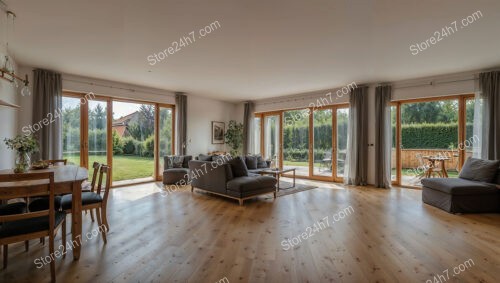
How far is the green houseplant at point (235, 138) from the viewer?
8.47 meters

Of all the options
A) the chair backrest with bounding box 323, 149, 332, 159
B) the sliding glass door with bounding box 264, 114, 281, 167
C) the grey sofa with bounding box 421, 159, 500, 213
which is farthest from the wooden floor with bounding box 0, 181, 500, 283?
the sliding glass door with bounding box 264, 114, 281, 167

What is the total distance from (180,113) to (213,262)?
5398mm

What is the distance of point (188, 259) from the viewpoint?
7.85 feet

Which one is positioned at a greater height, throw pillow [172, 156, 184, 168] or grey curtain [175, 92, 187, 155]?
grey curtain [175, 92, 187, 155]

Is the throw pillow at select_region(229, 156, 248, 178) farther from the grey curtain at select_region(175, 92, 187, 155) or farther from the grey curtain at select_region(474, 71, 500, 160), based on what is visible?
the grey curtain at select_region(474, 71, 500, 160)

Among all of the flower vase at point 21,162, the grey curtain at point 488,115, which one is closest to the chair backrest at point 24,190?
the flower vase at point 21,162

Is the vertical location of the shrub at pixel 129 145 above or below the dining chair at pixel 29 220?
above

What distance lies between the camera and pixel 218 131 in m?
8.53

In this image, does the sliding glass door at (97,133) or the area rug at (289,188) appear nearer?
the area rug at (289,188)

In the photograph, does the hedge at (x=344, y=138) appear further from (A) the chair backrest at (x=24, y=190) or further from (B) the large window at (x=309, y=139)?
(A) the chair backrest at (x=24, y=190)

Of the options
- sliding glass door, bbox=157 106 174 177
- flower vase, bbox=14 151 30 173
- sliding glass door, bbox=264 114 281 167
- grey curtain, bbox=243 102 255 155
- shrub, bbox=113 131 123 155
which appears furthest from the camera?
grey curtain, bbox=243 102 255 155

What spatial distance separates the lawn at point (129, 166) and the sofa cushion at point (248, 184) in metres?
3.33

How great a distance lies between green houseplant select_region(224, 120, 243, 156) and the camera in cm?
847

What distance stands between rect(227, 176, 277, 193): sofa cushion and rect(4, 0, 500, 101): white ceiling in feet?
7.04
